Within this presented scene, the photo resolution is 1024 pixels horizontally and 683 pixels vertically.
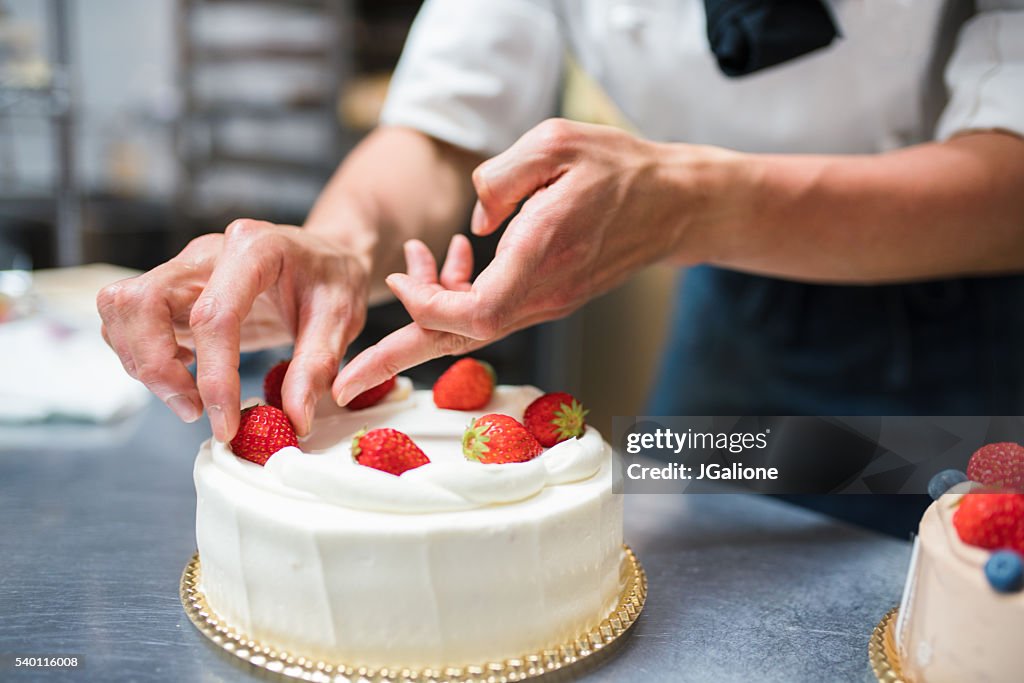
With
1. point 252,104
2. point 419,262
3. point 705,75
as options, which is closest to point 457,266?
point 419,262

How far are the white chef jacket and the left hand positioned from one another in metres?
0.41

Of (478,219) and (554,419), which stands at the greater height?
(478,219)

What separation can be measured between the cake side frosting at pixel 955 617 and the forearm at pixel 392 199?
Answer: 0.79 metres

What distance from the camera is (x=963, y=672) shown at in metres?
0.72

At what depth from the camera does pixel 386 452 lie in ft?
2.67

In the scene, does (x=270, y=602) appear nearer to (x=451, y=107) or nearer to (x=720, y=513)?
(x=720, y=513)

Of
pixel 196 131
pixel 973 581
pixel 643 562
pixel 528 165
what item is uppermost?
pixel 528 165

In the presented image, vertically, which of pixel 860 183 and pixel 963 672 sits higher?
pixel 860 183

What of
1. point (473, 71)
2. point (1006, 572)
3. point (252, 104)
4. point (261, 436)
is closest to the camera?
point (1006, 572)

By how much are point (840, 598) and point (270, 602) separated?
608 mm

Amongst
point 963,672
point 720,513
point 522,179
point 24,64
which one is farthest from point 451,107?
point 24,64

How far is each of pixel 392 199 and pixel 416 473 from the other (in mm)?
720

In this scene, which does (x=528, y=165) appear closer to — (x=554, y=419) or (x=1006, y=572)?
(x=554, y=419)

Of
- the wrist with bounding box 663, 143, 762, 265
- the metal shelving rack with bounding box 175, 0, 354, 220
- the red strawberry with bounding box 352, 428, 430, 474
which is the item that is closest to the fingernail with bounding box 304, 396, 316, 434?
the red strawberry with bounding box 352, 428, 430, 474
